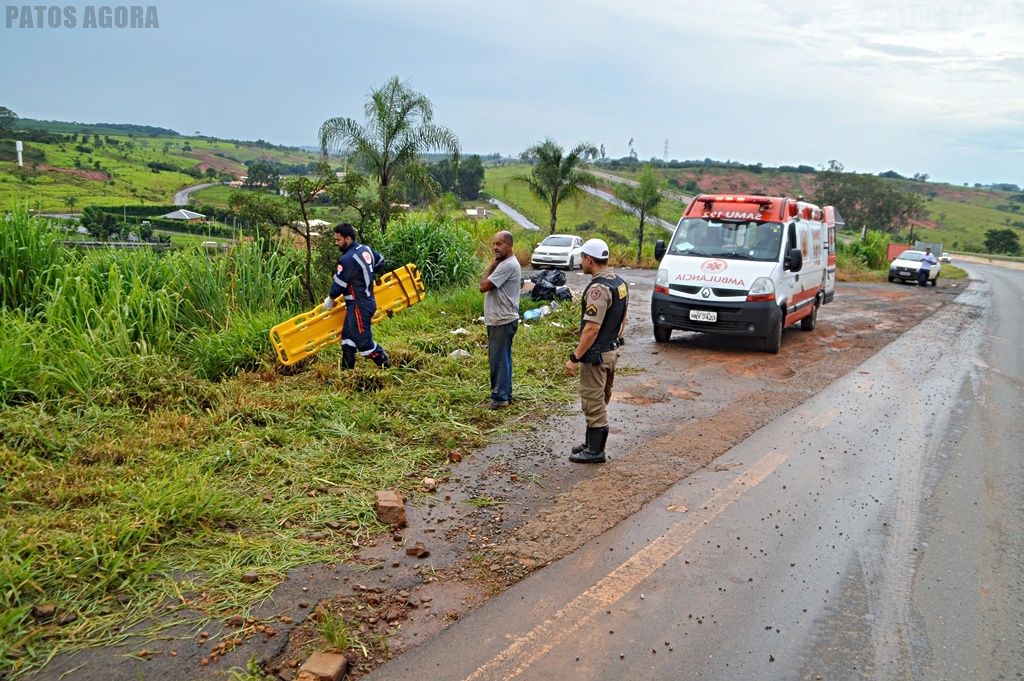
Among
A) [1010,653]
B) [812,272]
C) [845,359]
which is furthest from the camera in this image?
[812,272]

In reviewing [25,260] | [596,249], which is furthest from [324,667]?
[25,260]

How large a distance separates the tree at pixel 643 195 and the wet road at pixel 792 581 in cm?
2868

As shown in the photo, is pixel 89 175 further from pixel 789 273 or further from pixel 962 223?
pixel 962 223

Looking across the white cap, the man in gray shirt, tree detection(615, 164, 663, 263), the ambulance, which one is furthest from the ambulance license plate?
tree detection(615, 164, 663, 263)

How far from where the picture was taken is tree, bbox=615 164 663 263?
113 ft

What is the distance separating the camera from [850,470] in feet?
19.9

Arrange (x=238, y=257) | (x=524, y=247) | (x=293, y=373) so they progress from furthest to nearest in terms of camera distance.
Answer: (x=524, y=247) < (x=238, y=257) < (x=293, y=373)

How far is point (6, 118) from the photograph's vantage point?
18.3 metres

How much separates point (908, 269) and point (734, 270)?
24244mm

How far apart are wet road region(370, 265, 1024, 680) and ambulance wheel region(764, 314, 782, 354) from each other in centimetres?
383

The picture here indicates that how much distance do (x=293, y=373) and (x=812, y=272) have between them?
982cm

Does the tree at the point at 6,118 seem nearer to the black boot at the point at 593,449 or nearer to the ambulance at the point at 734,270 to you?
the ambulance at the point at 734,270

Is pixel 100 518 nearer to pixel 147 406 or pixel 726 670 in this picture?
pixel 147 406

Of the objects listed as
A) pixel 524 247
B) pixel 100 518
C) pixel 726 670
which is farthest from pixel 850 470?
pixel 524 247
